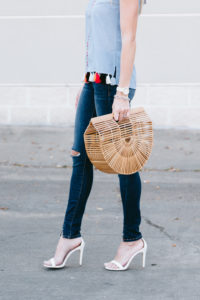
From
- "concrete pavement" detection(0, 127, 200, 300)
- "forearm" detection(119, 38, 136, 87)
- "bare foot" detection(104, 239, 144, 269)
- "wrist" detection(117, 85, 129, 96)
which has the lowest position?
"concrete pavement" detection(0, 127, 200, 300)

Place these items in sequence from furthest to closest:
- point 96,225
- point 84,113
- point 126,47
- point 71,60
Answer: point 71,60 → point 96,225 → point 84,113 → point 126,47

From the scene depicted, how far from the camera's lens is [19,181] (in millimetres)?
6863

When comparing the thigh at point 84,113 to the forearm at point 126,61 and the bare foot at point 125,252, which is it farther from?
the bare foot at point 125,252

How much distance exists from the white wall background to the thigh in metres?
5.64

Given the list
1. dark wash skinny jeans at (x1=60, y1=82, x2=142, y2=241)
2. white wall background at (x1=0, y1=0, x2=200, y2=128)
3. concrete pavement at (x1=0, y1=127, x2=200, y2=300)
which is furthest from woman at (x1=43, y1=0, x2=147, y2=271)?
white wall background at (x1=0, y1=0, x2=200, y2=128)

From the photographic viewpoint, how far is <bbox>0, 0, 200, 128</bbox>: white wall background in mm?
9578

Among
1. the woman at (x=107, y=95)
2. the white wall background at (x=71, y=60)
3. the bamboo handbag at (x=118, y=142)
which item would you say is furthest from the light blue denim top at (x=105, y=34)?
the white wall background at (x=71, y=60)

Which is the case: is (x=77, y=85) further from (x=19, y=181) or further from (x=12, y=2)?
(x=19, y=181)

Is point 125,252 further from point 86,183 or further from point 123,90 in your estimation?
point 123,90

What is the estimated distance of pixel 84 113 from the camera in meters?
3.94

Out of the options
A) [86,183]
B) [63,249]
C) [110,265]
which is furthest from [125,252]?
[86,183]

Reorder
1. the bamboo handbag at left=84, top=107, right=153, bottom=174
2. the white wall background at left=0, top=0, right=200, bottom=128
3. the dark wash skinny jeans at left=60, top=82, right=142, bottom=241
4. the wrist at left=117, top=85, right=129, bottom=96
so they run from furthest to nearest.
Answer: the white wall background at left=0, top=0, right=200, bottom=128 < the dark wash skinny jeans at left=60, top=82, right=142, bottom=241 < the wrist at left=117, top=85, right=129, bottom=96 < the bamboo handbag at left=84, top=107, right=153, bottom=174

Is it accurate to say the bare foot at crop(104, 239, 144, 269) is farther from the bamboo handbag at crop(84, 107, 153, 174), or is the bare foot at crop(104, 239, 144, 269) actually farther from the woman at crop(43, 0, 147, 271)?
the bamboo handbag at crop(84, 107, 153, 174)

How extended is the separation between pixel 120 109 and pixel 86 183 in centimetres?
57
